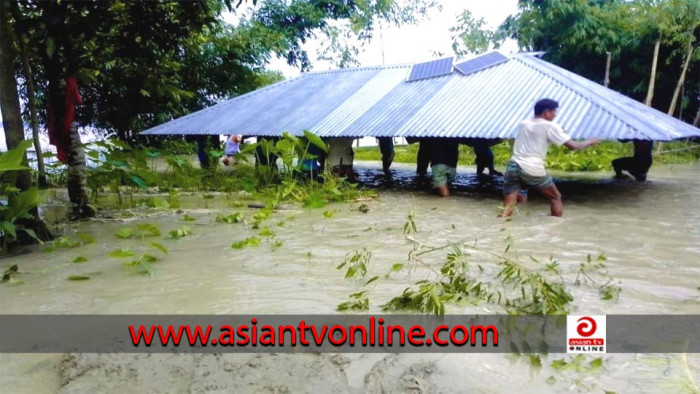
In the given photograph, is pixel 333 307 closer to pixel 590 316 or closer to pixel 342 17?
pixel 590 316

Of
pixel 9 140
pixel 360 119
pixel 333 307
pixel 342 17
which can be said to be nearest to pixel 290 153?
pixel 360 119

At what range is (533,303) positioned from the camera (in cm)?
271

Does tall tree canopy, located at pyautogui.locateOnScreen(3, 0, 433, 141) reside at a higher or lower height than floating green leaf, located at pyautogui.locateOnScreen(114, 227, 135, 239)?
higher

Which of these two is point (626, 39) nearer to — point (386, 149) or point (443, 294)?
point (386, 149)

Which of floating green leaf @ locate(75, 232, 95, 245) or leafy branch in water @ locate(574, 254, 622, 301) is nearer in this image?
leafy branch in water @ locate(574, 254, 622, 301)

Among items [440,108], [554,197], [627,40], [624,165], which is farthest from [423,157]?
[627,40]

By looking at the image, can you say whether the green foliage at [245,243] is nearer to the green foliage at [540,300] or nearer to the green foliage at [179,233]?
the green foliage at [179,233]

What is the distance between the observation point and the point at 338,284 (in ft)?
11.0

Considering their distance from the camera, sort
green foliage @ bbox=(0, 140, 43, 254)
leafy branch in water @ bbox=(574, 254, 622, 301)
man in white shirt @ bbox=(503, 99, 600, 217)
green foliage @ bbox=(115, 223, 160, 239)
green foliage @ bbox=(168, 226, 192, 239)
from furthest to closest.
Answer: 1. man in white shirt @ bbox=(503, 99, 600, 217)
2. green foliage @ bbox=(168, 226, 192, 239)
3. green foliage @ bbox=(115, 223, 160, 239)
4. green foliage @ bbox=(0, 140, 43, 254)
5. leafy branch in water @ bbox=(574, 254, 622, 301)

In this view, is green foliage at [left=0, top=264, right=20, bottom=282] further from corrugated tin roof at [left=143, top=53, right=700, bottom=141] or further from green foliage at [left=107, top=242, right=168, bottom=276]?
corrugated tin roof at [left=143, top=53, right=700, bottom=141]

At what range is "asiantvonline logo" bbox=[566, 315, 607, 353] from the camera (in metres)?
2.29

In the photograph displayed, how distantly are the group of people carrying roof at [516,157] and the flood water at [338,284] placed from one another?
0.41 meters

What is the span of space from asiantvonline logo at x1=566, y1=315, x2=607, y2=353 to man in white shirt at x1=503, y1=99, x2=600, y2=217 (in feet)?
10.8

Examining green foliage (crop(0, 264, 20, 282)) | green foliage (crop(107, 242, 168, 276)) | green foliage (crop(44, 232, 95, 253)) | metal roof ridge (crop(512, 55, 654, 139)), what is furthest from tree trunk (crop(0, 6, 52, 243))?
metal roof ridge (crop(512, 55, 654, 139))
